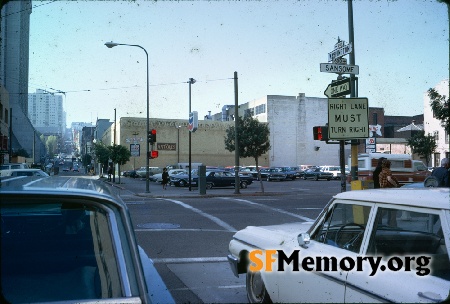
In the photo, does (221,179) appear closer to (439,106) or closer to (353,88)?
(439,106)

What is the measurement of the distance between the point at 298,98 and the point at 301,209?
166ft

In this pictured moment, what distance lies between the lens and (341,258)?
11.2 feet

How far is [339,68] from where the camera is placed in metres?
9.02

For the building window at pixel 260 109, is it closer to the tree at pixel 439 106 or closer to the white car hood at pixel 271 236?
the tree at pixel 439 106

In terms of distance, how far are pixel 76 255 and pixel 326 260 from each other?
76.8 inches

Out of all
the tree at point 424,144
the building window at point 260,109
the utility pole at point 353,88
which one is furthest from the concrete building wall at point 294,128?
the utility pole at point 353,88

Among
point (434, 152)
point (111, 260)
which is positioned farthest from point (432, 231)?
point (434, 152)

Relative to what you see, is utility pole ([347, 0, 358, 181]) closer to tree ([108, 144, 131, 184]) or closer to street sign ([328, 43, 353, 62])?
street sign ([328, 43, 353, 62])

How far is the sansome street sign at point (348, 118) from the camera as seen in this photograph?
8414 mm

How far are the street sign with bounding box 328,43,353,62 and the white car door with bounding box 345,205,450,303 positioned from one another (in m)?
6.21

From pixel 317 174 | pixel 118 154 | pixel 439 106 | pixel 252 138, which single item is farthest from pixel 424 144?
pixel 439 106

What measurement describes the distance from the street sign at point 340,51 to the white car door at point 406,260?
6.21m

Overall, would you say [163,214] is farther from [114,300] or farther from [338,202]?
[114,300]

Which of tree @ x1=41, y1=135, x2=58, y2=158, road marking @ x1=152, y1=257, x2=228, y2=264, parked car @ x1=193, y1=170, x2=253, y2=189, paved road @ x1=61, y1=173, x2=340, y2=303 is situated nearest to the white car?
paved road @ x1=61, y1=173, x2=340, y2=303
